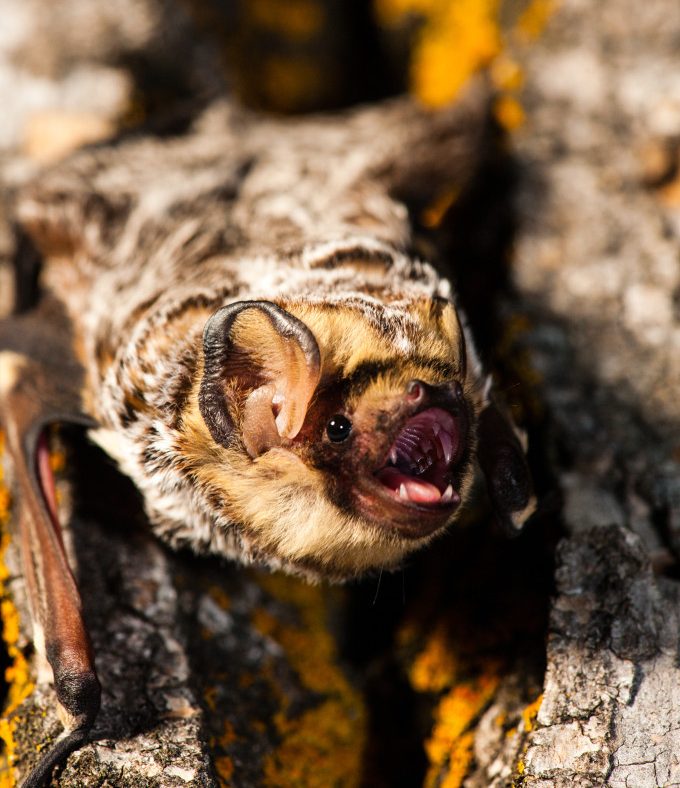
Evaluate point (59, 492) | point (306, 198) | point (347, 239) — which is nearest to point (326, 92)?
point (306, 198)

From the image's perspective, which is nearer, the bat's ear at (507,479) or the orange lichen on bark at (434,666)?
the bat's ear at (507,479)

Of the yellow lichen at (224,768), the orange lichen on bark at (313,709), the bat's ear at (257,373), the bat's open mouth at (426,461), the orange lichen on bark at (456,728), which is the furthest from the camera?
the orange lichen on bark at (313,709)

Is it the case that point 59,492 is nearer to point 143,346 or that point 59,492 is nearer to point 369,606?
point 143,346

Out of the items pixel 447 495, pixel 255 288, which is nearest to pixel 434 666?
pixel 447 495

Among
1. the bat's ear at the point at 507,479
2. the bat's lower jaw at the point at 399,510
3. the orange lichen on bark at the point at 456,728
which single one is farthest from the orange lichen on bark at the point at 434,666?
the bat's lower jaw at the point at 399,510

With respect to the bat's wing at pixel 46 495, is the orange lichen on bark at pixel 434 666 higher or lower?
lower

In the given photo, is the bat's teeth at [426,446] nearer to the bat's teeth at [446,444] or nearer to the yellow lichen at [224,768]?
the bat's teeth at [446,444]

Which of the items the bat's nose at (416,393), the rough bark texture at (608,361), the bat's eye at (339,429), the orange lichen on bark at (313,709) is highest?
the bat's nose at (416,393)
